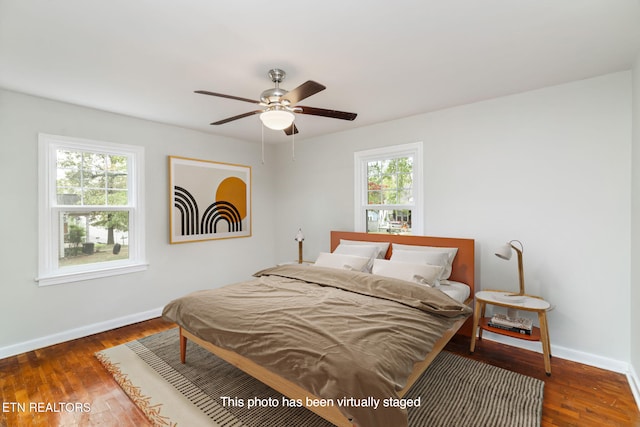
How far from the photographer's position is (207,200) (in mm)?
4305

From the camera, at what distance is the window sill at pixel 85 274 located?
2996 millimetres

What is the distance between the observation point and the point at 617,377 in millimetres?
2395

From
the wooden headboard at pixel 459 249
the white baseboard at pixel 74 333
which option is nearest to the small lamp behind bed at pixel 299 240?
the wooden headboard at pixel 459 249

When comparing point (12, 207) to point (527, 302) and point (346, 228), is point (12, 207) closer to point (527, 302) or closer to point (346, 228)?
point (346, 228)

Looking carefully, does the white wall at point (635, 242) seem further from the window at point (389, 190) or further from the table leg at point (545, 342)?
the window at point (389, 190)

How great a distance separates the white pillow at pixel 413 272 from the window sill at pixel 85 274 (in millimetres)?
2885

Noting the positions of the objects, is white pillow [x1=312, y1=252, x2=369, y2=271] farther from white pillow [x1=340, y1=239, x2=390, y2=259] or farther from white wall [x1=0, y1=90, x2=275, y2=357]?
white wall [x1=0, y1=90, x2=275, y2=357]

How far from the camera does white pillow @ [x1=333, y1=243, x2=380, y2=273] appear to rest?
11.4ft

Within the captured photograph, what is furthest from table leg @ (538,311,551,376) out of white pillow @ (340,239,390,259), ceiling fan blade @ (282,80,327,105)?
ceiling fan blade @ (282,80,327,105)

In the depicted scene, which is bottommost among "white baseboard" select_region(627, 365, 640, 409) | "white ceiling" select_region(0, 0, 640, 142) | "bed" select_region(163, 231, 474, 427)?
"white baseboard" select_region(627, 365, 640, 409)

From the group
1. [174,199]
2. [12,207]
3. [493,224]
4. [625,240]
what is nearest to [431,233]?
[493,224]

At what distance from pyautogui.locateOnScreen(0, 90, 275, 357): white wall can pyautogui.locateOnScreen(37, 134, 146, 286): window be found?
0.09 m

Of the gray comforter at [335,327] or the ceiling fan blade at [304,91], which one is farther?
the ceiling fan blade at [304,91]

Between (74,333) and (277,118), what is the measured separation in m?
3.16
